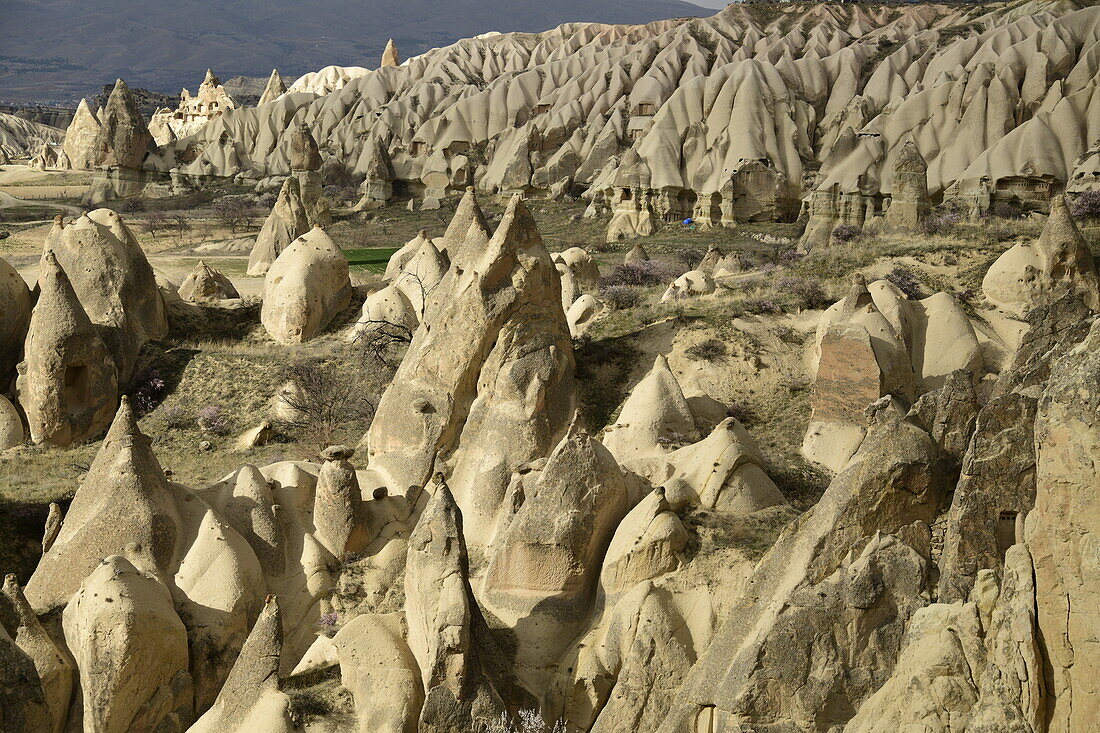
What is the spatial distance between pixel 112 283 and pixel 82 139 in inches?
2074

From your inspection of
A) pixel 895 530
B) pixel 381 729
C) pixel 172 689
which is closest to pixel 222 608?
pixel 172 689

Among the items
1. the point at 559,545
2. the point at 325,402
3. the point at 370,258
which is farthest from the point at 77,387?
the point at 370,258

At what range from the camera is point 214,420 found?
57.9 ft

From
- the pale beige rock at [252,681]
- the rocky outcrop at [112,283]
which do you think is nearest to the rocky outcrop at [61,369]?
the rocky outcrop at [112,283]

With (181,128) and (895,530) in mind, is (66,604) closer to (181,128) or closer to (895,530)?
(895,530)

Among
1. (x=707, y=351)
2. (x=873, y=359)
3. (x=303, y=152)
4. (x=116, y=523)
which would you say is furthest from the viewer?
(x=303, y=152)

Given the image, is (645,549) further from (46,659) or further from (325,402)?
(325,402)

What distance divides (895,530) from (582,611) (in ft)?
13.2

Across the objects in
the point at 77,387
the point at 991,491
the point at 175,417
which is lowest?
the point at 175,417

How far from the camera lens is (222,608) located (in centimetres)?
1084

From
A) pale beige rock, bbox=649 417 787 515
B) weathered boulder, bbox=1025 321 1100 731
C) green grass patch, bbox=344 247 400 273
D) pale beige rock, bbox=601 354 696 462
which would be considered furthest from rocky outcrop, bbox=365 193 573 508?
green grass patch, bbox=344 247 400 273

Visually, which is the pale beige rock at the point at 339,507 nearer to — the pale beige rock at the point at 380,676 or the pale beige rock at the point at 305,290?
the pale beige rock at the point at 380,676

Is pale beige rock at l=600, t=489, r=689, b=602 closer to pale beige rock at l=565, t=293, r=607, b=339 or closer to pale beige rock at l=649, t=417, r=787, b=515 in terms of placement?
pale beige rock at l=649, t=417, r=787, b=515

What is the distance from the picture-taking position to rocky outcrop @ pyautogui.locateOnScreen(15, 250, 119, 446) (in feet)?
57.1
